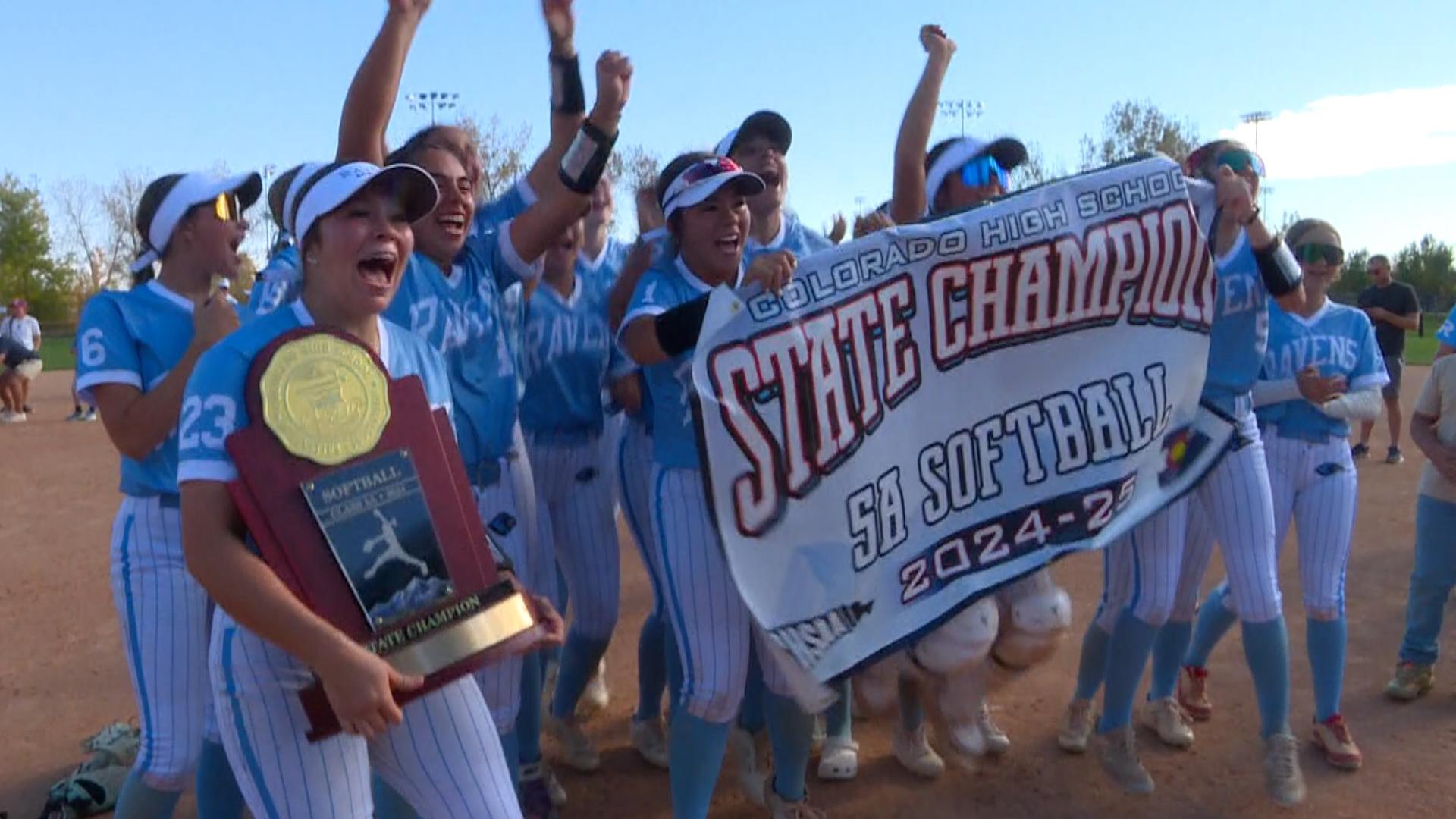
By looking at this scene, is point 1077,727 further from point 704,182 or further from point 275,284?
point 275,284

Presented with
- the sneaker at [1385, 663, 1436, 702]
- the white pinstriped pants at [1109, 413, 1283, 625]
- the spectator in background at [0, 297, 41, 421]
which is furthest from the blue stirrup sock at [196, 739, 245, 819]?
the spectator in background at [0, 297, 41, 421]

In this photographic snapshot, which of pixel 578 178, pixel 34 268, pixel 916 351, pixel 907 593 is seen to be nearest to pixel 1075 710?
pixel 907 593

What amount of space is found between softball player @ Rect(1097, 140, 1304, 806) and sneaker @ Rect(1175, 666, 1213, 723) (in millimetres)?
632

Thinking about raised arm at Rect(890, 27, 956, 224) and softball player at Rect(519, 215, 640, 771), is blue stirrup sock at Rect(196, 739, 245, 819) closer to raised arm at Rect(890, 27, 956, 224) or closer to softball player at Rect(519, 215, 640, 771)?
softball player at Rect(519, 215, 640, 771)

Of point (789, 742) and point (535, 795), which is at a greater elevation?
point (789, 742)

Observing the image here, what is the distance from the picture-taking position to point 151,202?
341 cm

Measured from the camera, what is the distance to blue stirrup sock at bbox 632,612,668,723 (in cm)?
479

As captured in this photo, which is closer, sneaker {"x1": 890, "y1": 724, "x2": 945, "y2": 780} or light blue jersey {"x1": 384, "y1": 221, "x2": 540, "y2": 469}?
light blue jersey {"x1": 384, "y1": 221, "x2": 540, "y2": 469}

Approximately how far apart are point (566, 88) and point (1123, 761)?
10.2 ft

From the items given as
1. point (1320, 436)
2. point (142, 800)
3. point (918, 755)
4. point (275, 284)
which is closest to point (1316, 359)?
point (1320, 436)

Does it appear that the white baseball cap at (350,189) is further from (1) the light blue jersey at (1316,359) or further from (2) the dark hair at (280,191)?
(1) the light blue jersey at (1316,359)

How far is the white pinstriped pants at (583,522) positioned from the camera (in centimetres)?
436

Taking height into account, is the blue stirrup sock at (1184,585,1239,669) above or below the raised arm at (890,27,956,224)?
below

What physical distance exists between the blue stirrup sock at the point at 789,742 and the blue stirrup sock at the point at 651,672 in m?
0.89
